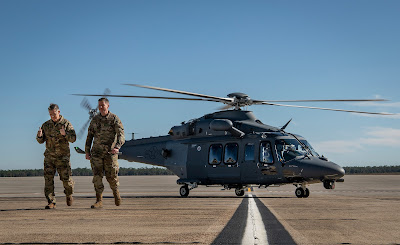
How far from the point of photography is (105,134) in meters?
12.1

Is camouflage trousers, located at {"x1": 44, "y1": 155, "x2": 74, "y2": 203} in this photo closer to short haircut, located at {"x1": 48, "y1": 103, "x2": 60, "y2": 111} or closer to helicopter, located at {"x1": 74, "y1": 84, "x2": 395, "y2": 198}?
short haircut, located at {"x1": 48, "y1": 103, "x2": 60, "y2": 111}

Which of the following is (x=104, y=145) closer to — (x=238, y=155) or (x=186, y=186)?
(x=238, y=155)

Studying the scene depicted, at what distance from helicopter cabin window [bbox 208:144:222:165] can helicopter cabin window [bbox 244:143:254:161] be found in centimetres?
119

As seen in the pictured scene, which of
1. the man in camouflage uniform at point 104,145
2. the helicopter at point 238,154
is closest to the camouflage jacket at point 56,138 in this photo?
the man in camouflage uniform at point 104,145

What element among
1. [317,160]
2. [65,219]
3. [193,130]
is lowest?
[65,219]

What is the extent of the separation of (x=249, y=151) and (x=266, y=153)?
0.72 meters

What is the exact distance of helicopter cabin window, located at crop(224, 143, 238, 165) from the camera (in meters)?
20.2

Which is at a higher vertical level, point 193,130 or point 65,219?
point 193,130

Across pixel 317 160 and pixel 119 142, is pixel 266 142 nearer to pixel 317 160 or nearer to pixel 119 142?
pixel 317 160

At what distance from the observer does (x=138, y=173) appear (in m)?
119

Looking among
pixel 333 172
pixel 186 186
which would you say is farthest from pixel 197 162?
pixel 333 172

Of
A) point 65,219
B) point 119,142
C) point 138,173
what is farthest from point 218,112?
point 138,173

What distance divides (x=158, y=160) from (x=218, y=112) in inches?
149

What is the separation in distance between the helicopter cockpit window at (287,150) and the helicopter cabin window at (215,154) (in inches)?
99.7
